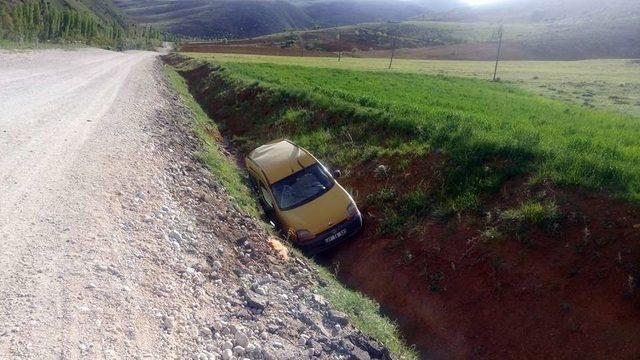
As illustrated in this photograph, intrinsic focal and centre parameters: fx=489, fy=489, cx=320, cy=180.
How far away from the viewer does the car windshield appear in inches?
423

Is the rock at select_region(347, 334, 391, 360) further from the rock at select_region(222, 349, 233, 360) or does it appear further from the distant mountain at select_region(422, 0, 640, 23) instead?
the distant mountain at select_region(422, 0, 640, 23)

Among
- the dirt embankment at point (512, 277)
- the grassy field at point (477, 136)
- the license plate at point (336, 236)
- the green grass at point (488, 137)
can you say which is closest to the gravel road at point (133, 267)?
the license plate at point (336, 236)

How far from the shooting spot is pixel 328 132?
16.2 m

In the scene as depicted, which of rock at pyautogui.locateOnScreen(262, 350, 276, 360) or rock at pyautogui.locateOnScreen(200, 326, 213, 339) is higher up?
rock at pyautogui.locateOnScreen(200, 326, 213, 339)

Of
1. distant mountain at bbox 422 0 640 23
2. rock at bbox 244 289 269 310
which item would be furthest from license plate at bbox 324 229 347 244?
distant mountain at bbox 422 0 640 23

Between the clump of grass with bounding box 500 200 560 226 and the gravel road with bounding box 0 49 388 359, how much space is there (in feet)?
12.2

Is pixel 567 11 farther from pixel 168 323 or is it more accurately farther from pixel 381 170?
pixel 168 323

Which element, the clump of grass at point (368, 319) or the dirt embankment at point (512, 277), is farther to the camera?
the clump of grass at point (368, 319)

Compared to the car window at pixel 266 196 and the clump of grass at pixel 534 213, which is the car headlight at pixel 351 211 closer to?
the car window at pixel 266 196

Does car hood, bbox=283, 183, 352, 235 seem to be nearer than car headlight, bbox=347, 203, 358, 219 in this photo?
Yes

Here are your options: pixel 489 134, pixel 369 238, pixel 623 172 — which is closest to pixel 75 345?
pixel 369 238

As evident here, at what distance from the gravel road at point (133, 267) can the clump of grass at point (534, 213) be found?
3.72 meters

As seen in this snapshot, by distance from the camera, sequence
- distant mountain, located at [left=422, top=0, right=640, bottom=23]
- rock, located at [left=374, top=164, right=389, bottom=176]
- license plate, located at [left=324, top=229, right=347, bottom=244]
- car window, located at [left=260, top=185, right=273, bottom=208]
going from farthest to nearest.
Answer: distant mountain, located at [left=422, top=0, right=640, bottom=23] < rock, located at [left=374, top=164, right=389, bottom=176] < car window, located at [left=260, top=185, right=273, bottom=208] < license plate, located at [left=324, top=229, right=347, bottom=244]

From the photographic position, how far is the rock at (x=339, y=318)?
6.78 m
